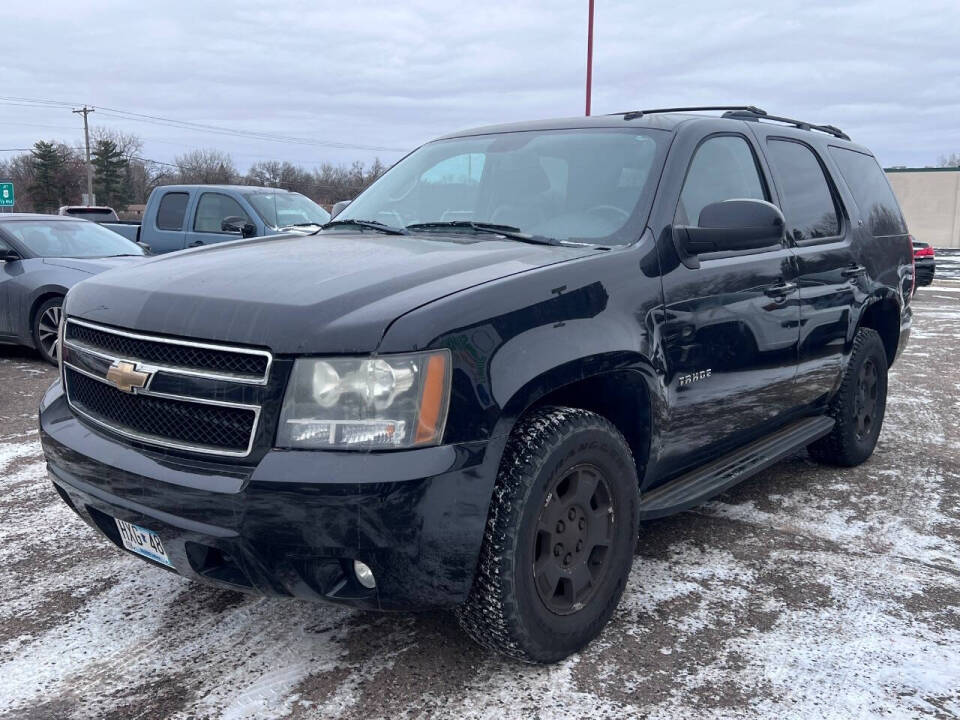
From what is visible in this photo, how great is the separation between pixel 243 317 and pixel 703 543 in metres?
2.42

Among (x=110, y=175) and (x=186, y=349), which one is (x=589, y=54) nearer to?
(x=186, y=349)

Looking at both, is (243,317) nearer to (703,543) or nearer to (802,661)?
(802,661)

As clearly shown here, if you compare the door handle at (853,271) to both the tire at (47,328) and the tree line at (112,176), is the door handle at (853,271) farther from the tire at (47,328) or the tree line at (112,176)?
the tree line at (112,176)

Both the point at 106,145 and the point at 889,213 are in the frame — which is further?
the point at 106,145

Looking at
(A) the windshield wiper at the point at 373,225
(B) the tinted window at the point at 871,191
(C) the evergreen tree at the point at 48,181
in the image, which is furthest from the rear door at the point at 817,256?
(C) the evergreen tree at the point at 48,181

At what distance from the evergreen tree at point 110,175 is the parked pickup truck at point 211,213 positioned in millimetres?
73546

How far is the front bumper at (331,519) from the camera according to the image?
2.37 meters

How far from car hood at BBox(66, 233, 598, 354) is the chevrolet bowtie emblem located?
0.12 metres

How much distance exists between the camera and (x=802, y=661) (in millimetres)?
2922

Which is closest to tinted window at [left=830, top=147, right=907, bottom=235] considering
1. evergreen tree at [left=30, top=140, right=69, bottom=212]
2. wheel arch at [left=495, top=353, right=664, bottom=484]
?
wheel arch at [left=495, top=353, right=664, bottom=484]

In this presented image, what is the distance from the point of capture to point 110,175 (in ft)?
271

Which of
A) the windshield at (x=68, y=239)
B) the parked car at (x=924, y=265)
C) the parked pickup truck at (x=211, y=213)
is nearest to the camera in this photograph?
the windshield at (x=68, y=239)

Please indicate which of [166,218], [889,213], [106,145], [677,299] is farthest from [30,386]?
[106,145]

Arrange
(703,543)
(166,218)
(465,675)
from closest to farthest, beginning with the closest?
1. (465,675)
2. (703,543)
3. (166,218)
